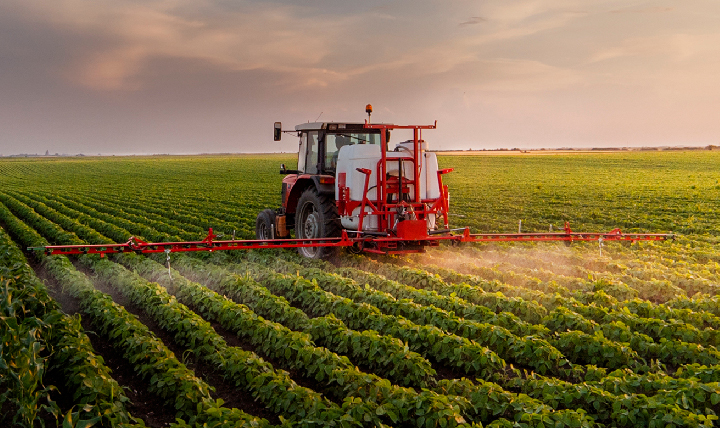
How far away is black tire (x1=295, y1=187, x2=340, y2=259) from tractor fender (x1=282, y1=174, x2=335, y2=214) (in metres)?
0.17

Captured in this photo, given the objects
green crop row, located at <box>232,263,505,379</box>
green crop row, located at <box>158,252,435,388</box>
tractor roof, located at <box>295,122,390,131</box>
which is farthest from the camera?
tractor roof, located at <box>295,122,390,131</box>

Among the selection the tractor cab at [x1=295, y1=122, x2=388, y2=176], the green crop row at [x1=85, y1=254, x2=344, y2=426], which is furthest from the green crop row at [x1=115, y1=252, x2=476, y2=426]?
the tractor cab at [x1=295, y1=122, x2=388, y2=176]

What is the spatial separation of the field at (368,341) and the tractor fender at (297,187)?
1237 mm

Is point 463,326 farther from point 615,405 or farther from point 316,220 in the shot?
point 316,220

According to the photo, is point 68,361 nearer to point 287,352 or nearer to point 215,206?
point 287,352

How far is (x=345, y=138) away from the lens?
1257 centimetres

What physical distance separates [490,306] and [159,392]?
477 centimetres

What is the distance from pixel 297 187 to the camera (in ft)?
42.0

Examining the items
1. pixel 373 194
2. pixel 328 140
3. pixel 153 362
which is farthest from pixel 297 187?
pixel 153 362

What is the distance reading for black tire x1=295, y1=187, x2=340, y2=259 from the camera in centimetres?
1138

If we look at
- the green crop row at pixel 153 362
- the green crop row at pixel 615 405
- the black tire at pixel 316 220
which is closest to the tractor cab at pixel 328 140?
the black tire at pixel 316 220

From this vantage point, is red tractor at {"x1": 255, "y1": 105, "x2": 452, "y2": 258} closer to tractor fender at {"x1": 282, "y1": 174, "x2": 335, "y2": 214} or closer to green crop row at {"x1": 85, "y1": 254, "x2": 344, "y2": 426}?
tractor fender at {"x1": 282, "y1": 174, "x2": 335, "y2": 214}

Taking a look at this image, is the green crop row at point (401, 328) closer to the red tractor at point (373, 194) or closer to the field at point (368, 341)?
the field at point (368, 341)

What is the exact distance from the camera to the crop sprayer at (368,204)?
1027 centimetres
